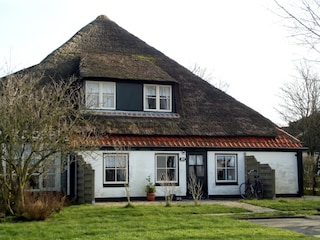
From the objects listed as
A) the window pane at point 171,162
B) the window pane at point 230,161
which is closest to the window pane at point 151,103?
the window pane at point 171,162

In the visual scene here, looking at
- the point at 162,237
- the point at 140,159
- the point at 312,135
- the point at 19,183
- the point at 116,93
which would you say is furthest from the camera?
the point at 312,135

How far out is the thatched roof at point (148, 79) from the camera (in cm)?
2481

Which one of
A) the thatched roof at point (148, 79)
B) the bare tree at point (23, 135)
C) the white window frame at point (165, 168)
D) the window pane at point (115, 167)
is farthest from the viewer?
the thatched roof at point (148, 79)

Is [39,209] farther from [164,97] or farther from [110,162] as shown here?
[164,97]

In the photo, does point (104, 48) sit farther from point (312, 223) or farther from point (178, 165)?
point (312, 223)

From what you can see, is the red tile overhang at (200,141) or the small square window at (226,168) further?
the small square window at (226,168)

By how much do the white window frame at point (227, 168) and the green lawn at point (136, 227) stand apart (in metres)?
6.92

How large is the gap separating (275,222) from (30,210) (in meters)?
8.05

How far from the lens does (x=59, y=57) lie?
2695cm

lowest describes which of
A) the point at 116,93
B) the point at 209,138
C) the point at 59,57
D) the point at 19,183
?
the point at 19,183

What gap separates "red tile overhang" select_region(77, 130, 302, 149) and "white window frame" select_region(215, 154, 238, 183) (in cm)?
71

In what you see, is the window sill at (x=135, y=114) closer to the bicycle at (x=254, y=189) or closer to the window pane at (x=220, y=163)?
the window pane at (x=220, y=163)

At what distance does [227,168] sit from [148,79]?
6089 millimetres

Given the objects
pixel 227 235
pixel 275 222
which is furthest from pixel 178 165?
pixel 227 235
